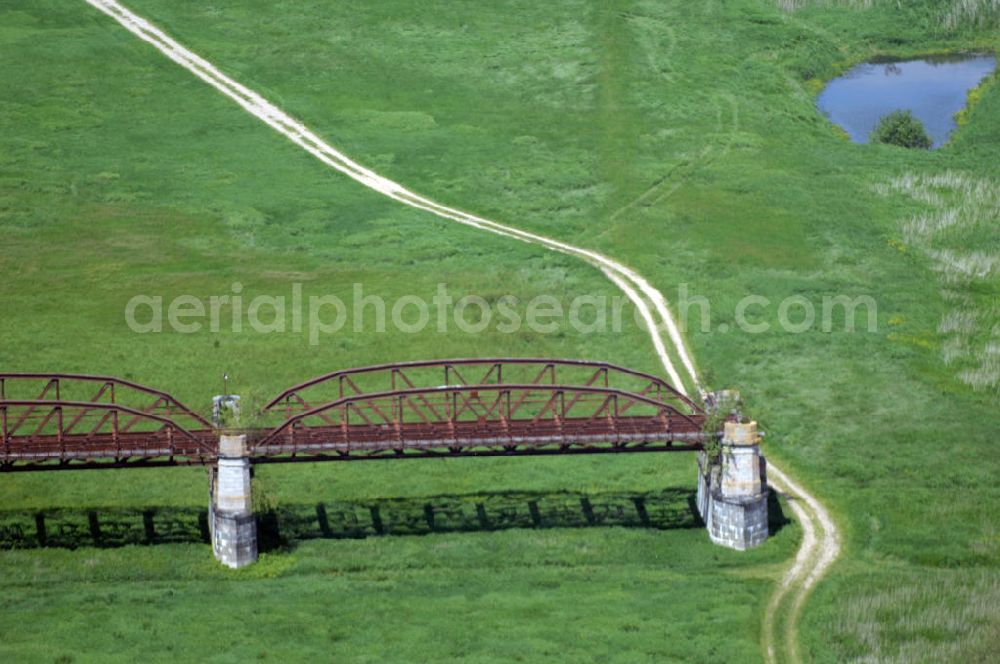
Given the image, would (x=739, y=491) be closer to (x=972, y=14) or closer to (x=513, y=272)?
(x=513, y=272)

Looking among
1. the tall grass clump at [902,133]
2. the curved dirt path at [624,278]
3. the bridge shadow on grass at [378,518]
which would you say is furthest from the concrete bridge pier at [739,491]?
the tall grass clump at [902,133]

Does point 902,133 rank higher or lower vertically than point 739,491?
higher

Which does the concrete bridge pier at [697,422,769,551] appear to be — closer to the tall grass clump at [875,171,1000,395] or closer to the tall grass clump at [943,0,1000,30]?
the tall grass clump at [875,171,1000,395]

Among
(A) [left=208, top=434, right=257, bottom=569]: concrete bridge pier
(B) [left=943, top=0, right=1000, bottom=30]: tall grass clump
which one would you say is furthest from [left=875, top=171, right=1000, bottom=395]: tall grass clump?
(B) [left=943, top=0, right=1000, bottom=30]: tall grass clump

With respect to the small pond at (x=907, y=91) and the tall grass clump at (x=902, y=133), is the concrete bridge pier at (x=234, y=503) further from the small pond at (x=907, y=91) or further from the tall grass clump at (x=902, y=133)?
the small pond at (x=907, y=91)

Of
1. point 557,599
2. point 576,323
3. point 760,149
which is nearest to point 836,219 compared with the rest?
point 760,149

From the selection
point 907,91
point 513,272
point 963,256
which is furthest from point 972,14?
point 513,272

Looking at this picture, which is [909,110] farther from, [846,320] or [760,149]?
[846,320]
